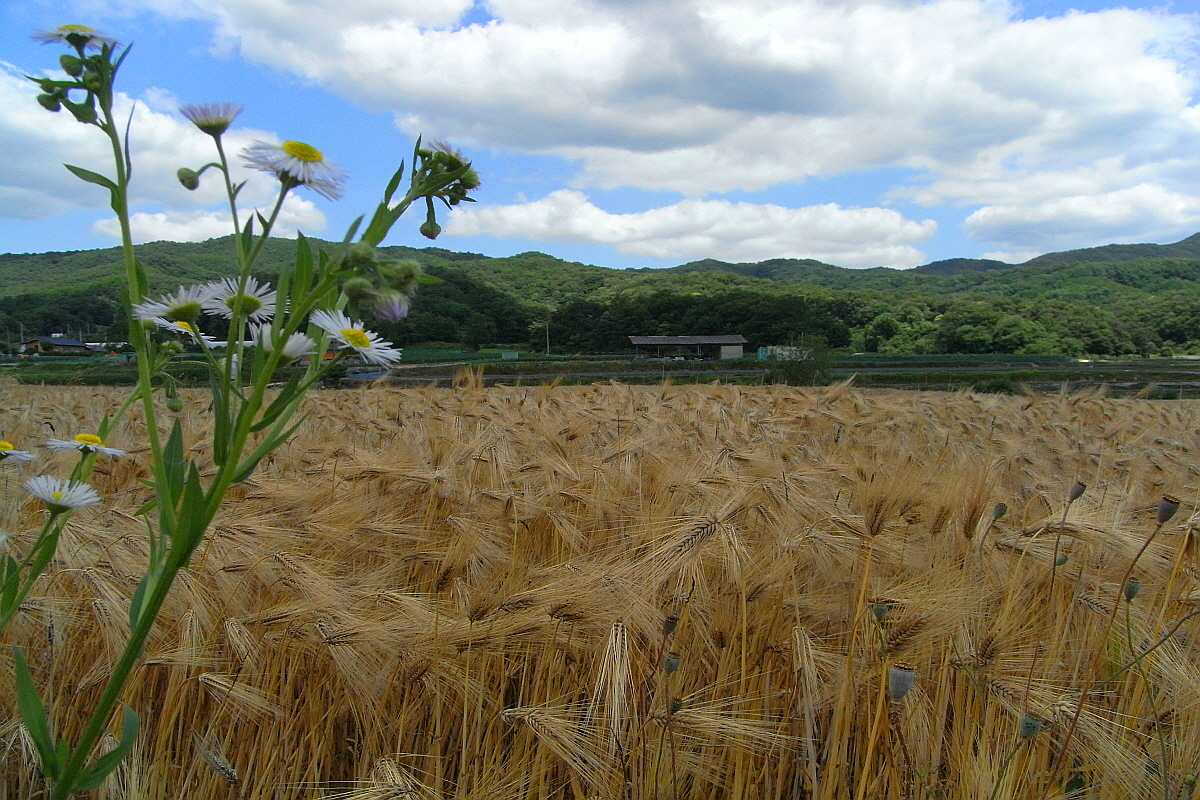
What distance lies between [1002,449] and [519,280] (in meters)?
137

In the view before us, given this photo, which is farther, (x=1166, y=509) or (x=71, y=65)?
(x=1166, y=509)

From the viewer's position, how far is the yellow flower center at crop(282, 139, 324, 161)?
115 centimetres

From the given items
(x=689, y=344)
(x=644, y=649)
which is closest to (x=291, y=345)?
(x=644, y=649)

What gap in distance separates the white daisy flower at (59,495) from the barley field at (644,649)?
615 mm

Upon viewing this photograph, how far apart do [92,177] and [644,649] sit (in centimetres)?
174

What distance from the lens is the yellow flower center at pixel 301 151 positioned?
115 cm

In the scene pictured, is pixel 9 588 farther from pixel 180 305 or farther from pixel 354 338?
pixel 354 338

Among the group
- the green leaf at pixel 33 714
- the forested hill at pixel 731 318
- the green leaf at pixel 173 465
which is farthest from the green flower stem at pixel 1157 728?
the forested hill at pixel 731 318

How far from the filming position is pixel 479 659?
2.10 m

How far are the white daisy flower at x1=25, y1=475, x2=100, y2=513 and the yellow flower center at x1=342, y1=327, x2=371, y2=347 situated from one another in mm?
622

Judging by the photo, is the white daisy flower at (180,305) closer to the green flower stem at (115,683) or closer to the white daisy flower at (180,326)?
the white daisy flower at (180,326)

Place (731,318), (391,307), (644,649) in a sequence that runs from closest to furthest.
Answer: (391,307) < (644,649) < (731,318)

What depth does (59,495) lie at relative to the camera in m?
1.40

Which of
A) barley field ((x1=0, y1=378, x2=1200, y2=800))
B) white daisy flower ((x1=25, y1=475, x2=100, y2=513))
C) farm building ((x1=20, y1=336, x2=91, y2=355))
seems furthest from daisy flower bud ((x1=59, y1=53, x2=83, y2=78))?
farm building ((x1=20, y1=336, x2=91, y2=355))
